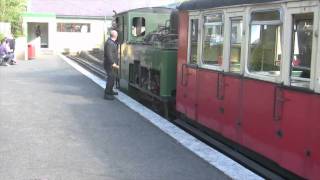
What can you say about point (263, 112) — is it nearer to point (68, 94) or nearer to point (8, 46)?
point (68, 94)

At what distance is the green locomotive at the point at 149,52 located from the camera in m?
11.8

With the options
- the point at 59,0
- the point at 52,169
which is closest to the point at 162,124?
the point at 52,169

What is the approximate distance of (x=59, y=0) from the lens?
195 ft

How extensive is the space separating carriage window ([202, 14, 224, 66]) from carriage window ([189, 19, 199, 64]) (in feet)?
A: 1.26

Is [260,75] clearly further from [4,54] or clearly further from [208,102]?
[4,54]

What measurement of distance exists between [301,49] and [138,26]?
9.26 metres

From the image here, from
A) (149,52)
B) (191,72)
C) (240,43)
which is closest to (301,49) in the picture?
(240,43)

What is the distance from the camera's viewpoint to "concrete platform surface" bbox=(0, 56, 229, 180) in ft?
22.8

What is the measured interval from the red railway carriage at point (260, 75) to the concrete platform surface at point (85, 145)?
2.55ft

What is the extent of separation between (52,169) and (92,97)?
24.7 ft

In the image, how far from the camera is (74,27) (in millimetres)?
55906

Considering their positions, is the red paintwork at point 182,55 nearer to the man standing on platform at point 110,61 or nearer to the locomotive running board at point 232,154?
the locomotive running board at point 232,154

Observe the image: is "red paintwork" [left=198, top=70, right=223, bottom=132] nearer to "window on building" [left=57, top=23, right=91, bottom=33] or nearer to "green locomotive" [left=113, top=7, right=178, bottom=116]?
"green locomotive" [left=113, top=7, right=178, bottom=116]

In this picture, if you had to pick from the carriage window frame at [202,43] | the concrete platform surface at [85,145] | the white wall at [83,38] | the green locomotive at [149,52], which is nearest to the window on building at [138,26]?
the green locomotive at [149,52]
